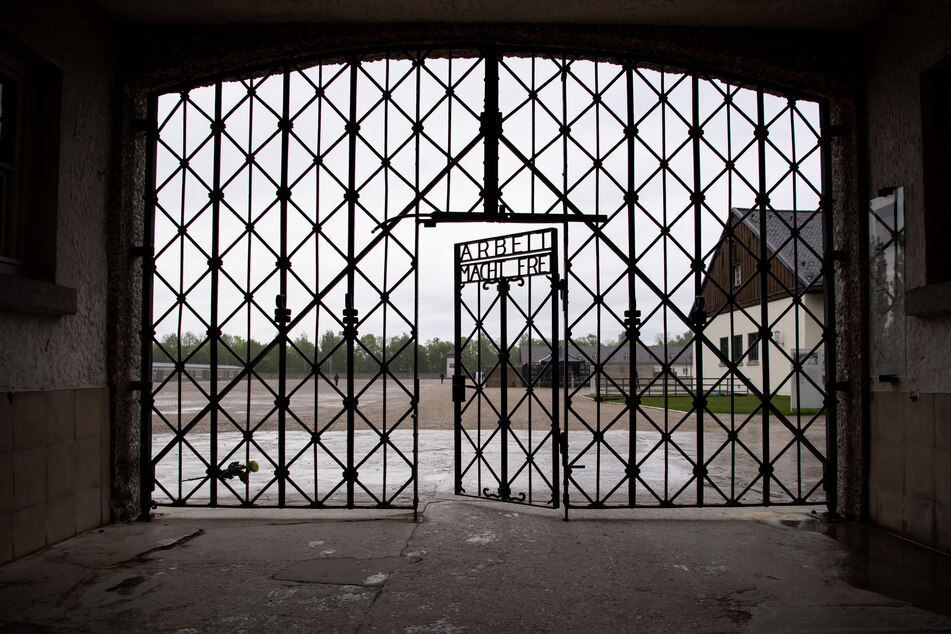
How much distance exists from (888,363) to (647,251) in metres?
1.90

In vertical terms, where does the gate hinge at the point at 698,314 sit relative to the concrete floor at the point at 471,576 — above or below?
above

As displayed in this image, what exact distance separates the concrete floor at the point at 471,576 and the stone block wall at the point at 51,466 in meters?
0.15

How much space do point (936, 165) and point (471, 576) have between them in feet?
13.3

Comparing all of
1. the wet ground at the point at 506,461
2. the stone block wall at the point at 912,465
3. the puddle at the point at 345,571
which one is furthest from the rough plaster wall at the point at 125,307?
the stone block wall at the point at 912,465

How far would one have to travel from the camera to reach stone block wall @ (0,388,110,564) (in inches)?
143

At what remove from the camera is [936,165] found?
4.20 m

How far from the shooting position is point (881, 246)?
4629 mm

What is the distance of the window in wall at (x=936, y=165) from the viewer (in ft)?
13.7

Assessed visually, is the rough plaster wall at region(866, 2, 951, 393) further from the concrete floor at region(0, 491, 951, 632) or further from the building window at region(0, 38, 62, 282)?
the building window at region(0, 38, 62, 282)

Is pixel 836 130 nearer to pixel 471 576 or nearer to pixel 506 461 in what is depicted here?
pixel 506 461

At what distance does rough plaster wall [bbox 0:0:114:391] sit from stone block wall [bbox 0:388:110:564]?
0.41 ft

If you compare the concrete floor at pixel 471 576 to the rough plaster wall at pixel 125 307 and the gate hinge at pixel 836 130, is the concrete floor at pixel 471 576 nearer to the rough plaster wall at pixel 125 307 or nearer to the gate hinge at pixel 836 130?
the rough plaster wall at pixel 125 307

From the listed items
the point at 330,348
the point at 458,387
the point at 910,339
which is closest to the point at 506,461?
the point at 458,387

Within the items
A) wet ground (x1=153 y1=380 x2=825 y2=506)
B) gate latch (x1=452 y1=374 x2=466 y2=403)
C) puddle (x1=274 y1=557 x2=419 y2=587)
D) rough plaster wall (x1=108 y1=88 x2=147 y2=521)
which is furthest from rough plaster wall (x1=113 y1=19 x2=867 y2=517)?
gate latch (x1=452 y1=374 x2=466 y2=403)
